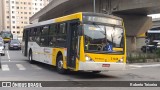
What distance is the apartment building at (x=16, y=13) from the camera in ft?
456

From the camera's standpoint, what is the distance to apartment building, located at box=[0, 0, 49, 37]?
139 m

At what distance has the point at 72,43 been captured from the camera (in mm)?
15969

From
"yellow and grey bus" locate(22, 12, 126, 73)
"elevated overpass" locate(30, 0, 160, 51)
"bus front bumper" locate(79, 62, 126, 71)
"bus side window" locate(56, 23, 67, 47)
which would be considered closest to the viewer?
"bus front bumper" locate(79, 62, 126, 71)

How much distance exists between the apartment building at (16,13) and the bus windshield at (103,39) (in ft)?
412

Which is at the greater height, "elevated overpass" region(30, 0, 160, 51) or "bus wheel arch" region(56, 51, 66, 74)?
"elevated overpass" region(30, 0, 160, 51)

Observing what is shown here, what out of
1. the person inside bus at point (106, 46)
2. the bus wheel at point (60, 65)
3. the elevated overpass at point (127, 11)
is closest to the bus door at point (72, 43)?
the bus wheel at point (60, 65)

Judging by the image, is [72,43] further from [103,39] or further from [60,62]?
[103,39]

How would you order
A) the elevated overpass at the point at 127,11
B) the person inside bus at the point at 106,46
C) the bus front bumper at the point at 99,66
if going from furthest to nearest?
the elevated overpass at the point at 127,11 < the person inside bus at the point at 106,46 < the bus front bumper at the point at 99,66

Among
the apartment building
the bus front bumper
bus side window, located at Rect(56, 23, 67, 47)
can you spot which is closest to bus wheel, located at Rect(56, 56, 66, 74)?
bus side window, located at Rect(56, 23, 67, 47)

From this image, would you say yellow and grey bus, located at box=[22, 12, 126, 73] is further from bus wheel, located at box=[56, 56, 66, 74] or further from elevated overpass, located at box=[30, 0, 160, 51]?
elevated overpass, located at box=[30, 0, 160, 51]

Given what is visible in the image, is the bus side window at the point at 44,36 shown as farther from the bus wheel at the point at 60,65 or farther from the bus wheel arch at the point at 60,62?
the bus wheel at the point at 60,65

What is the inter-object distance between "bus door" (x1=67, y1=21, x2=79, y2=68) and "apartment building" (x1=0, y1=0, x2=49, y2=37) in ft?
408

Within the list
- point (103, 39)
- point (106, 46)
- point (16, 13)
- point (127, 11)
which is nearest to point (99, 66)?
point (106, 46)

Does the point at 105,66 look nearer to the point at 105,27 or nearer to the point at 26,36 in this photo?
the point at 105,27
